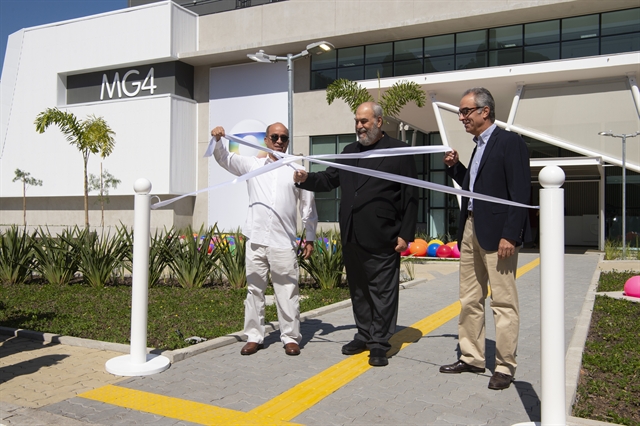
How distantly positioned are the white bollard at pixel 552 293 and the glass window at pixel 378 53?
25088mm

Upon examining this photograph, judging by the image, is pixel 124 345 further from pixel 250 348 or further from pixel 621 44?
pixel 621 44

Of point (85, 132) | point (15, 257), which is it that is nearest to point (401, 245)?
point (15, 257)

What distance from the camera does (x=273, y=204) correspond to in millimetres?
5445

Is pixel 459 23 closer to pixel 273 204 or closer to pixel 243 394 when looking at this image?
pixel 273 204

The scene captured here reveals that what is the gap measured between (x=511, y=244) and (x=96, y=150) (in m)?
29.1

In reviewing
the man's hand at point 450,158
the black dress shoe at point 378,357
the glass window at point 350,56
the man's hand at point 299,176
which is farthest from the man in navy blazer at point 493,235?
the glass window at point 350,56

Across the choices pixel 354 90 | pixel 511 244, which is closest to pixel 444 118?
pixel 354 90

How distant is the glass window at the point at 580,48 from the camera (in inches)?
885

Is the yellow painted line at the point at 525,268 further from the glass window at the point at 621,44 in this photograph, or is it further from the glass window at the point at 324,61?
the glass window at the point at 324,61

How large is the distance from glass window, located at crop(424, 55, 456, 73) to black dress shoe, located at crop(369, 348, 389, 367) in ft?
74.9

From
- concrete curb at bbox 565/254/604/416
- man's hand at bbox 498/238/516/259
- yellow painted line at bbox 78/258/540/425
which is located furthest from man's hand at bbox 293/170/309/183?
concrete curb at bbox 565/254/604/416

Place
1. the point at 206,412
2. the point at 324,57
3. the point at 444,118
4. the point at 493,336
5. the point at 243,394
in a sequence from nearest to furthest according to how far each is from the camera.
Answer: the point at 206,412 → the point at 243,394 → the point at 493,336 → the point at 444,118 → the point at 324,57

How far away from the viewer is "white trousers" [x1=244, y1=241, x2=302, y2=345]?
17.8 ft

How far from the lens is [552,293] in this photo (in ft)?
11.7
